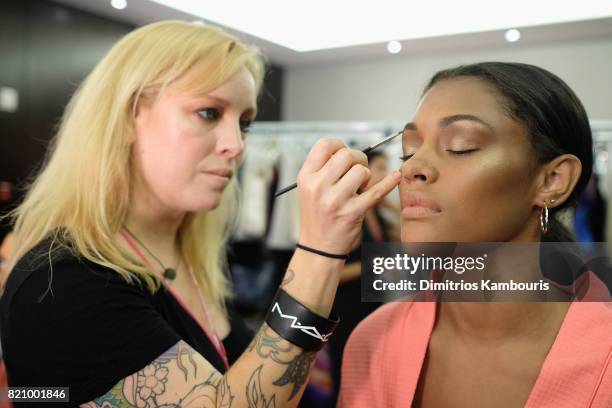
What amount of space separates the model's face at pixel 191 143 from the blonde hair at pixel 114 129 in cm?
2

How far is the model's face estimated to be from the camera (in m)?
0.98

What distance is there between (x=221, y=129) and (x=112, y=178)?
0.23 meters

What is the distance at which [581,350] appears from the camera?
0.71m

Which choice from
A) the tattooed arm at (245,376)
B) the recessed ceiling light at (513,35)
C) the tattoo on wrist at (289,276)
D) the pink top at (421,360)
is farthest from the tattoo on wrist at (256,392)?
the recessed ceiling light at (513,35)

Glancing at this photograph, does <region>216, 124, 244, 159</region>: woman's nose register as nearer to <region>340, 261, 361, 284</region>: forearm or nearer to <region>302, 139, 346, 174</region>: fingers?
<region>302, 139, 346, 174</region>: fingers

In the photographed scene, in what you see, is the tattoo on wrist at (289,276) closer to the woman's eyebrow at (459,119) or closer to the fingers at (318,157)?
the fingers at (318,157)

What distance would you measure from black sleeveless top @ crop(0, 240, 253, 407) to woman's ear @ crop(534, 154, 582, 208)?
23.7 inches

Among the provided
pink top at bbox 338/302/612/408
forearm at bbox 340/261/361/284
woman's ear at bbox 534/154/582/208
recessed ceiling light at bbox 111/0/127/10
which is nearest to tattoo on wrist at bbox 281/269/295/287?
pink top at bbox 338/302/612/408

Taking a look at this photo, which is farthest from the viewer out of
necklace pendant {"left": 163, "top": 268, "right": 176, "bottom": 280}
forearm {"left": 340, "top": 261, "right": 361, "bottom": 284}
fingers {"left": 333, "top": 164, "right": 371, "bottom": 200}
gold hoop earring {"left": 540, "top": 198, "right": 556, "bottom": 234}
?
forearm {"left": 340, "top": 261, "right": 361, "bottom": 284}

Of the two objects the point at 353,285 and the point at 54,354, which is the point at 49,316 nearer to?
the point at 54,354

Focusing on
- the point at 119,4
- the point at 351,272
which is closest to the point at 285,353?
the point at 119,4

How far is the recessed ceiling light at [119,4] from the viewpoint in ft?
2.74

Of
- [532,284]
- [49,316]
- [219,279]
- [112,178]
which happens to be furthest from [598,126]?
[49,316]

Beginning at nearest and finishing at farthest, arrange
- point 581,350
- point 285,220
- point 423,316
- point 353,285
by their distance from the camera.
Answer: point 581,350, point 423,316, point 353,285, point 285,220
